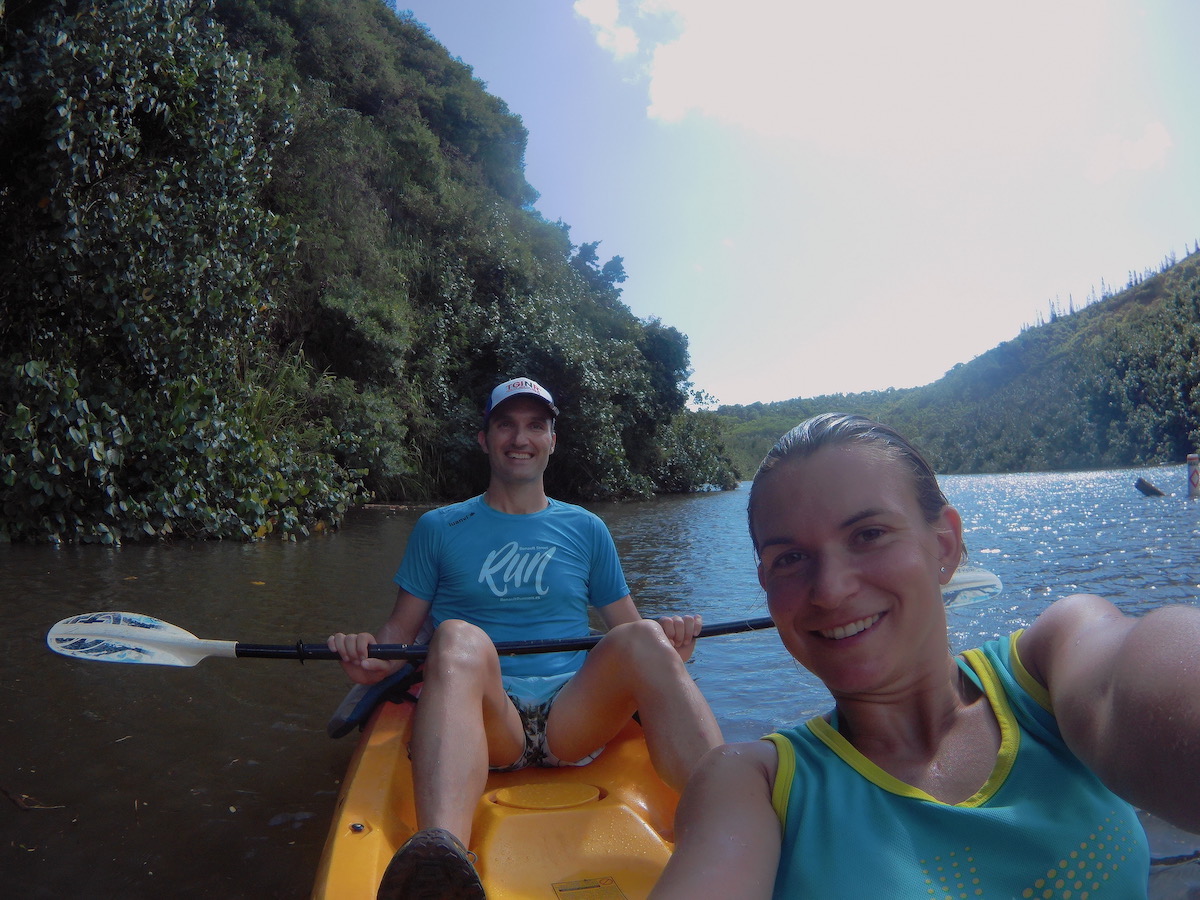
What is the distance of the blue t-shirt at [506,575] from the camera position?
2699 millimetres

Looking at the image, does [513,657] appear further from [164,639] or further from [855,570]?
[855,570]

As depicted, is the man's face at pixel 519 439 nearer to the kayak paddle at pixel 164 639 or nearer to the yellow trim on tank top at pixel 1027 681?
the kayak paddle at pixel 164 639

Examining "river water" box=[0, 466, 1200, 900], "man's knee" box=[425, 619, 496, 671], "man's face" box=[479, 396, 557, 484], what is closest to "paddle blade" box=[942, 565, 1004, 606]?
"river water" box=[0, 466, 1200, 900]

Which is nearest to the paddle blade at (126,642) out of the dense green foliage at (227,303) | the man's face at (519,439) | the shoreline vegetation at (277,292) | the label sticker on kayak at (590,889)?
the man's face at (519,439)

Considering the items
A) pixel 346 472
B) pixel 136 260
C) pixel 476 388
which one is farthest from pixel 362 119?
pixel 136 260

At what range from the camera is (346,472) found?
9.98m

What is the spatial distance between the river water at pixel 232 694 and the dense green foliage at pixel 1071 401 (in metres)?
20.3

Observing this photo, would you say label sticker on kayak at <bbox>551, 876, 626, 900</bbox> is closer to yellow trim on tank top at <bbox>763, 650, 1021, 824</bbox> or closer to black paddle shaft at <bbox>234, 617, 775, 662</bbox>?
black paddle shaft at <bbox>234, 617, 775, 662</bbox>

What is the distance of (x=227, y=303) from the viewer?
24.7ft

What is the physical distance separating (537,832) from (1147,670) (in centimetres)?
150

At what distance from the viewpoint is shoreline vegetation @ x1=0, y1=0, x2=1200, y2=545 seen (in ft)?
20.9

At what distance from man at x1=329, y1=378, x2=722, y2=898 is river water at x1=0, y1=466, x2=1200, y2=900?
565 millimetres

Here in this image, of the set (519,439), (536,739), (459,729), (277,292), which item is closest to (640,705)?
(536,739)

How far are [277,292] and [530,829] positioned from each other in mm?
10211
